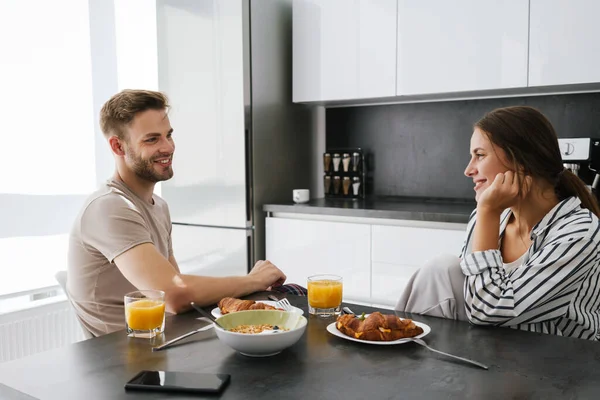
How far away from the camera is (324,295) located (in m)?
1.33

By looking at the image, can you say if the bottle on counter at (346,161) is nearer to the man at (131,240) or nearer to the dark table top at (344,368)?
the man at (131,240)

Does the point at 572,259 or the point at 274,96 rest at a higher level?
the point at 274,96

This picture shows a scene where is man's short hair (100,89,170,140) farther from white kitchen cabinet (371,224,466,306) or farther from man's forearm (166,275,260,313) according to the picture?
white kitchen cabinet (371,224,466,306)

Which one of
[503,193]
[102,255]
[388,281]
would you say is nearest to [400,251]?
[388,281]

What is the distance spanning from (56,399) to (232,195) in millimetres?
2425

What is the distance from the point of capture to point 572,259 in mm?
1356

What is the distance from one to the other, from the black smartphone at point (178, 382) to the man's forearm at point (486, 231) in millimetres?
852

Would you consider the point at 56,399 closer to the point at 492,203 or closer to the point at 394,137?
the point at 492,203

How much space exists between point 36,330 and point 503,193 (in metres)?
2.42

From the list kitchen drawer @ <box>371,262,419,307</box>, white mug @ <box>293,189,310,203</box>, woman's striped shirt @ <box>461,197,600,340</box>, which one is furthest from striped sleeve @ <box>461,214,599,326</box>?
white mug @ <box>293,189,310,203</box>

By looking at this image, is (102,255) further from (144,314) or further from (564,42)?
(564,42)

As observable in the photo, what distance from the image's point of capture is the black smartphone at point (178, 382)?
905mm

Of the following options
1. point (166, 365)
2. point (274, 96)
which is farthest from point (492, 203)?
point (274, 96)

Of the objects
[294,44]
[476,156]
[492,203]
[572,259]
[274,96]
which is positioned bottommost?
[572,259]
